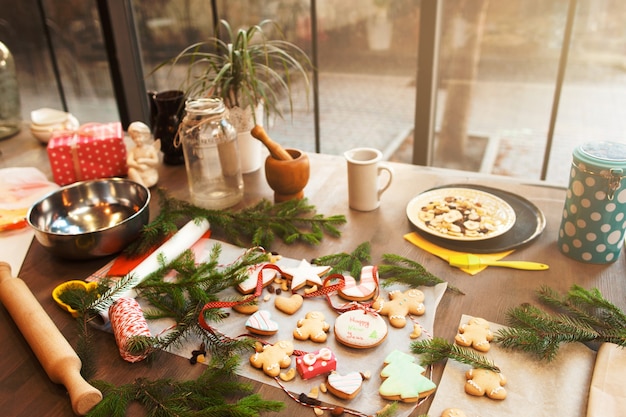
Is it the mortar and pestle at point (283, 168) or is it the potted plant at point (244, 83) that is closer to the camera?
the mortar and pestle at point (283, 168)

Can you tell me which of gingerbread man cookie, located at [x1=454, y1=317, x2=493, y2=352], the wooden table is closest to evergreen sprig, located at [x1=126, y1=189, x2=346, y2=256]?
the wooden table

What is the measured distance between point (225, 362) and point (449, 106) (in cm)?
229

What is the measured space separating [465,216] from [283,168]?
440mm

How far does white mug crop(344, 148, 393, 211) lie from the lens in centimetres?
118

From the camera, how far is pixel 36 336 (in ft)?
2.68

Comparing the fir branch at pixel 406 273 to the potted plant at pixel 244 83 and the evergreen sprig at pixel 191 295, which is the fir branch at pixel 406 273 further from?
the potted plant at pixel 244 83

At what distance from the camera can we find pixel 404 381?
0.72 meters

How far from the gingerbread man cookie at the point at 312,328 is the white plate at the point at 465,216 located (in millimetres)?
364

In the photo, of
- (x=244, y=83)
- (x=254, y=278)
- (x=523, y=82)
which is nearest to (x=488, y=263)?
(x=254, y=278)

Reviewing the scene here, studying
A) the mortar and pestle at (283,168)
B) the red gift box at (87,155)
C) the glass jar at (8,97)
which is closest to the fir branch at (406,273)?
the mortar and pestle at (283,168)

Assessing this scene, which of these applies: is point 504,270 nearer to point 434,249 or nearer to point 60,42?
point 434,249

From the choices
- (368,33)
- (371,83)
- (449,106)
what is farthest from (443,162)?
(368,33)

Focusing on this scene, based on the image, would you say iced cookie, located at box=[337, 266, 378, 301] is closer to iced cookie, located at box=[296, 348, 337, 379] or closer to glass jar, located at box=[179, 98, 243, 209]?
iced cookie, located at box=[296, 348, 337, 379]

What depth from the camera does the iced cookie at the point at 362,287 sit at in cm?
91
